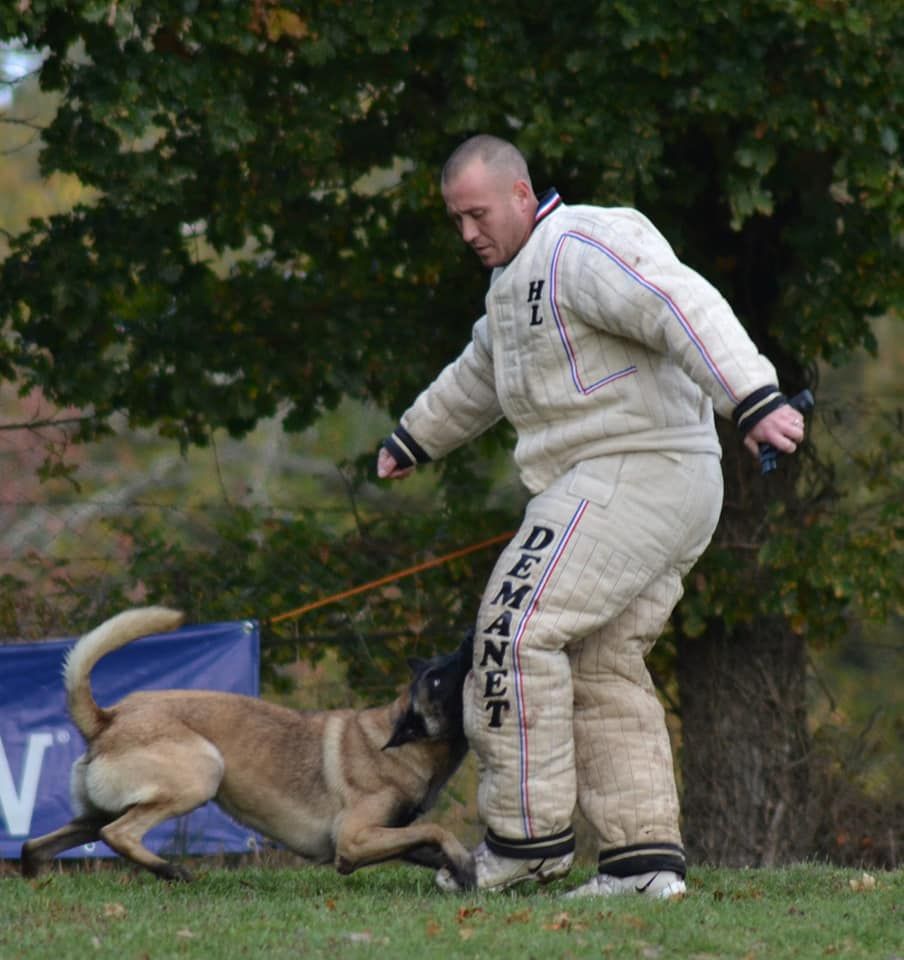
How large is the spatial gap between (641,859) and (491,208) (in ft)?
6.68

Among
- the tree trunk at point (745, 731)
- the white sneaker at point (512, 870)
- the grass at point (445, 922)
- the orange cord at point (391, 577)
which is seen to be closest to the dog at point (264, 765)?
the grass at point (445, 922)

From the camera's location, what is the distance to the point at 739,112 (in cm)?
675

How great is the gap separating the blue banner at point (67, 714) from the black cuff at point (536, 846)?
241 cm

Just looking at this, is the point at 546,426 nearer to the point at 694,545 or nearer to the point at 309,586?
the point at 694,545

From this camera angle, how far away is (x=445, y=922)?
4.29m

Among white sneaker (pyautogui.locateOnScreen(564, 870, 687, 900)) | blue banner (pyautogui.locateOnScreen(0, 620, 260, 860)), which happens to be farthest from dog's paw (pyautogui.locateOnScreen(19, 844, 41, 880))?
white sneaker (pyautogui.locateOnScreen(564, 870, 687, 900))

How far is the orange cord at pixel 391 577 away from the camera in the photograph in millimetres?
7965

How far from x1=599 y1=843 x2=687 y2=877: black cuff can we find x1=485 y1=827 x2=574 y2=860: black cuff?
0.15 meters

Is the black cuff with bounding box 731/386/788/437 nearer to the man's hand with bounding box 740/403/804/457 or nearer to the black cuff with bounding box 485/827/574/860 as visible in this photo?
the man's hand with bounding box 740/403/804/457

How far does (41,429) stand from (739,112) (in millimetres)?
3911

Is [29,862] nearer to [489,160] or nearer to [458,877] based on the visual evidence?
[458,877]

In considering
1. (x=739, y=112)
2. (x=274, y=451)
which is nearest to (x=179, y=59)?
(x=739, y=112)

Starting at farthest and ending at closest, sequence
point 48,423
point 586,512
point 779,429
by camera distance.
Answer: point 48,423 → point 586,512 → point 779,429

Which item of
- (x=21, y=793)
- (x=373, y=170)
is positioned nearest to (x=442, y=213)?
(x=373, y=170)
